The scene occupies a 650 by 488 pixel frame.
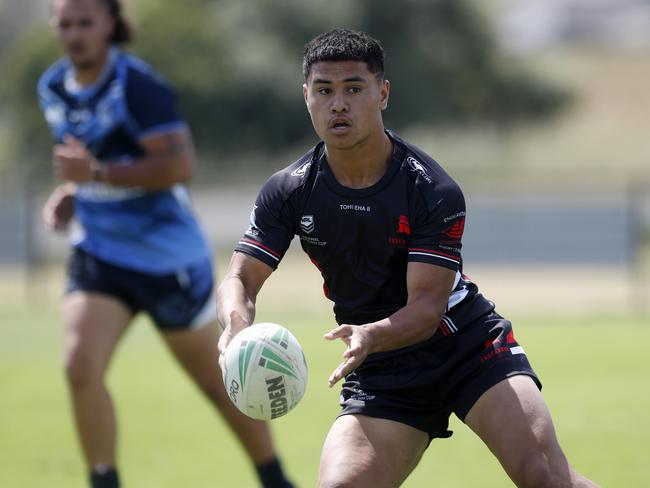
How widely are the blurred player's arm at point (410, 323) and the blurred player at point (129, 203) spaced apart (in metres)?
2.11

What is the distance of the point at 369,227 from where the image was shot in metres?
4.71

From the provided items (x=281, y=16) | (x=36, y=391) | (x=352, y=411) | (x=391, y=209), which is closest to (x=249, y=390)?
(x=352, y=411)

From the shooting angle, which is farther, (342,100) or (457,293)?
(457,293)

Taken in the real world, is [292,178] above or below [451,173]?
below

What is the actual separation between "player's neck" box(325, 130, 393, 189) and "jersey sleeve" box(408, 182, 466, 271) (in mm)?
253

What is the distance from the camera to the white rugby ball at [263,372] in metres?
4.36

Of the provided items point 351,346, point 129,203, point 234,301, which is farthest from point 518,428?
point 129,203

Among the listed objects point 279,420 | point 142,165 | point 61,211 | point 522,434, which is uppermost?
point 142,165

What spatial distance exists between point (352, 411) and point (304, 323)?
11910mm

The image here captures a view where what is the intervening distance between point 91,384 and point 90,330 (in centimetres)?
29

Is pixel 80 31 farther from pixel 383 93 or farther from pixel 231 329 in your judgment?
pixel 231 329

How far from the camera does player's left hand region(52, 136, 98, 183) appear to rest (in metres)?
6.35

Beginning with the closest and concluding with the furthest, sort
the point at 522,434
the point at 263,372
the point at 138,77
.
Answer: the point at 263,372 → the point at 522,434 → the point at 138,77

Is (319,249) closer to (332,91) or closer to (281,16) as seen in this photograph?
(332,91)
